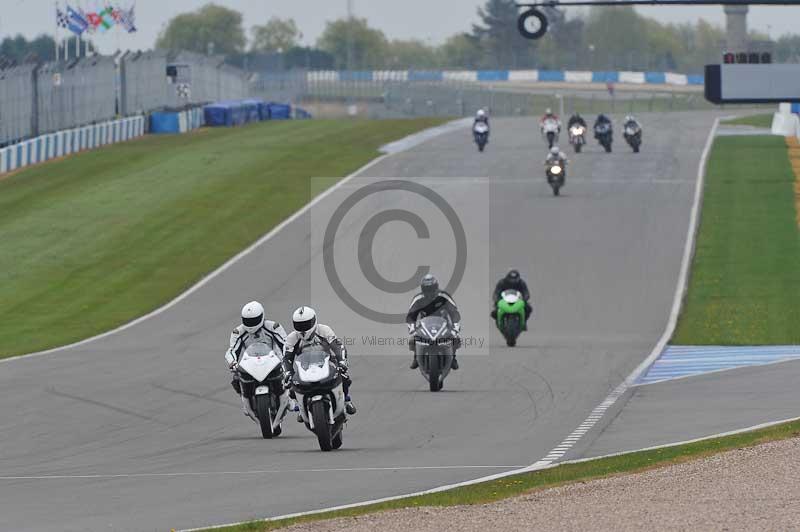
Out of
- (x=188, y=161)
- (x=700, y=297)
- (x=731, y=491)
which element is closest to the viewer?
(x=731, y=491)

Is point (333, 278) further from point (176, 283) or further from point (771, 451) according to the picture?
point (771, 451)

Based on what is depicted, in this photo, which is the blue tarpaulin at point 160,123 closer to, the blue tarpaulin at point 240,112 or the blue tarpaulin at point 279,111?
the blue tarpaulin at point 240,112

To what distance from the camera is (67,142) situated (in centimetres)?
6275

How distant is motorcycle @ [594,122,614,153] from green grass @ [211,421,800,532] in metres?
43.4

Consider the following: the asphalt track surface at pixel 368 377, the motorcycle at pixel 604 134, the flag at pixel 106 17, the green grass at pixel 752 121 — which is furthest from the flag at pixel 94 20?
the green grass at pixel 752 121

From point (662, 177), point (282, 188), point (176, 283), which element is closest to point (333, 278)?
point (176, 283)

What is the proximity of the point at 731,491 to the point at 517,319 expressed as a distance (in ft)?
48.6

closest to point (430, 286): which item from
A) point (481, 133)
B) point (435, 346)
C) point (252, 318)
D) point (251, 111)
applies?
point (435, 346)

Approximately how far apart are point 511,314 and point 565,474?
13.3m

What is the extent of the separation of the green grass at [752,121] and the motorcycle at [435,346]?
174ft

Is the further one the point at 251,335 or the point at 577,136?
the point at 577,136

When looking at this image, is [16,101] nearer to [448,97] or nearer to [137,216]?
Result: [137,216]

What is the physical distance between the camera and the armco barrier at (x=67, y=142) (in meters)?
56.9

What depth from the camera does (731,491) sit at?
1331cm
